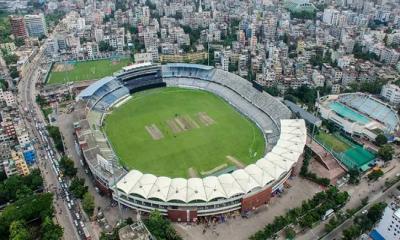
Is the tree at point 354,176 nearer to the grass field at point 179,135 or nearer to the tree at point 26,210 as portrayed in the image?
the grass field at point 179,135

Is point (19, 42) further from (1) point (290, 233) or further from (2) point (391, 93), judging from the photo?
(2) point (391, 93)

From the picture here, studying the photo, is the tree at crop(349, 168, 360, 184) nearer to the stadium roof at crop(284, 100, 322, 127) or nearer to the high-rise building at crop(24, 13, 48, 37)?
the stadium roof at crop(284, 100, 322, 127)

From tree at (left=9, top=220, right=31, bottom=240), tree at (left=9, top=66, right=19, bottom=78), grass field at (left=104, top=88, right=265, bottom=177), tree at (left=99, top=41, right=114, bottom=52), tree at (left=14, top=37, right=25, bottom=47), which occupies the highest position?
tree at (left=14, top=37, right=25, bottom=47)

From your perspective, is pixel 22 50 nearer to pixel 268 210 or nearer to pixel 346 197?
pixel 268 210

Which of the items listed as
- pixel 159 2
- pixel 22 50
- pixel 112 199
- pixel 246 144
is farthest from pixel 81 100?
pixel 159 2

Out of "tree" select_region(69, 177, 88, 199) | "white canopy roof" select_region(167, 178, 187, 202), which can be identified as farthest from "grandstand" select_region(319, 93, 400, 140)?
"tree" select_region(69, 177, 88, 199)
